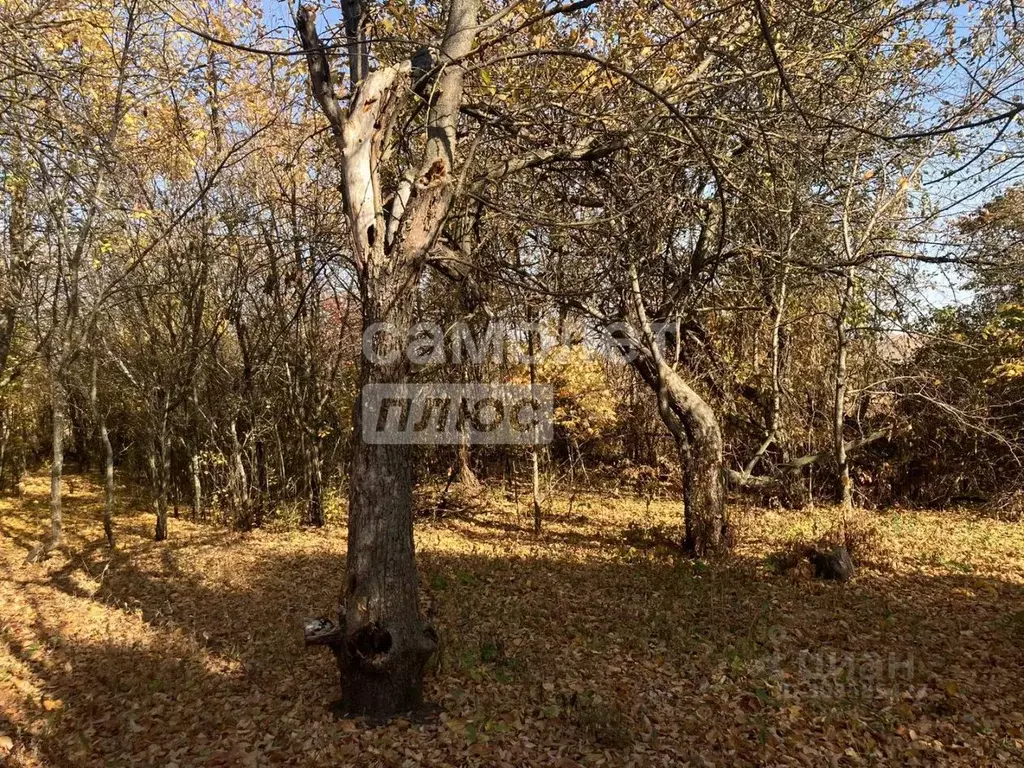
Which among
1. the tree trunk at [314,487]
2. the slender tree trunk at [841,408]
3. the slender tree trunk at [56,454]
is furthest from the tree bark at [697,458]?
the slender tree trunk at [56,454]

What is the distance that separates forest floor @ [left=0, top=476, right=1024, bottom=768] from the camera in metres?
3.64

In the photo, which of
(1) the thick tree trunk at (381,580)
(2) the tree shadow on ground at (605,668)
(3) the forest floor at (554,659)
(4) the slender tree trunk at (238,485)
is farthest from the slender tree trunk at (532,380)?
(4) the slender tree trunk at (238,485)

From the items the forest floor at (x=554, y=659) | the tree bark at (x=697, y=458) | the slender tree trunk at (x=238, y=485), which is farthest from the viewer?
the slender tree trunk at (x=238, y=485)

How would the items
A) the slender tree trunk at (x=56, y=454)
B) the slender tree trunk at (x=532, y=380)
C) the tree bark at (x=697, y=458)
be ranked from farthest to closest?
the slender tree trunk at (x=532, y=380), the slender tree trunk at (x=56, y=454), the tree bark at (x=697, y=458)

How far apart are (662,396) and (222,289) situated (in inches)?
268

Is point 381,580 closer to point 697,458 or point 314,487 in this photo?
point 697,458

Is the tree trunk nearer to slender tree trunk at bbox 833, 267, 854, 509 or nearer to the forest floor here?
the forest floor

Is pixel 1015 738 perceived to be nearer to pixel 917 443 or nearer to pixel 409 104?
pixel 409 104

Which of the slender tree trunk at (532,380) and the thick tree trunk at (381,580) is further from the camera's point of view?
the slender tree trunk at (532,380)

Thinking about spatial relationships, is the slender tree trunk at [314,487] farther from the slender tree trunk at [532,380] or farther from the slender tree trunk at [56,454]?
the slender tree trunk at [532,380]

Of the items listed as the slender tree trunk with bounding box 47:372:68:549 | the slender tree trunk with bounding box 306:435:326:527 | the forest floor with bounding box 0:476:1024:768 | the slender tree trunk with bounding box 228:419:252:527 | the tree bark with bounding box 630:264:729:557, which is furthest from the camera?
the slender tree trunk with bounding box 306:435:326:527

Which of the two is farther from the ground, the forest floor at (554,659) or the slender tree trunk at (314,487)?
the slender tree trunk at (314,487)

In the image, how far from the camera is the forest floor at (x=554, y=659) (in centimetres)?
364

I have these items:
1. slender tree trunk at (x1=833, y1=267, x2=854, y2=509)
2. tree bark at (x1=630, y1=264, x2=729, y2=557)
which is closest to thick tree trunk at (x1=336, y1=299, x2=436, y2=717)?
tree bark at (x1=630, y1=264, x2=729, y2=557)
